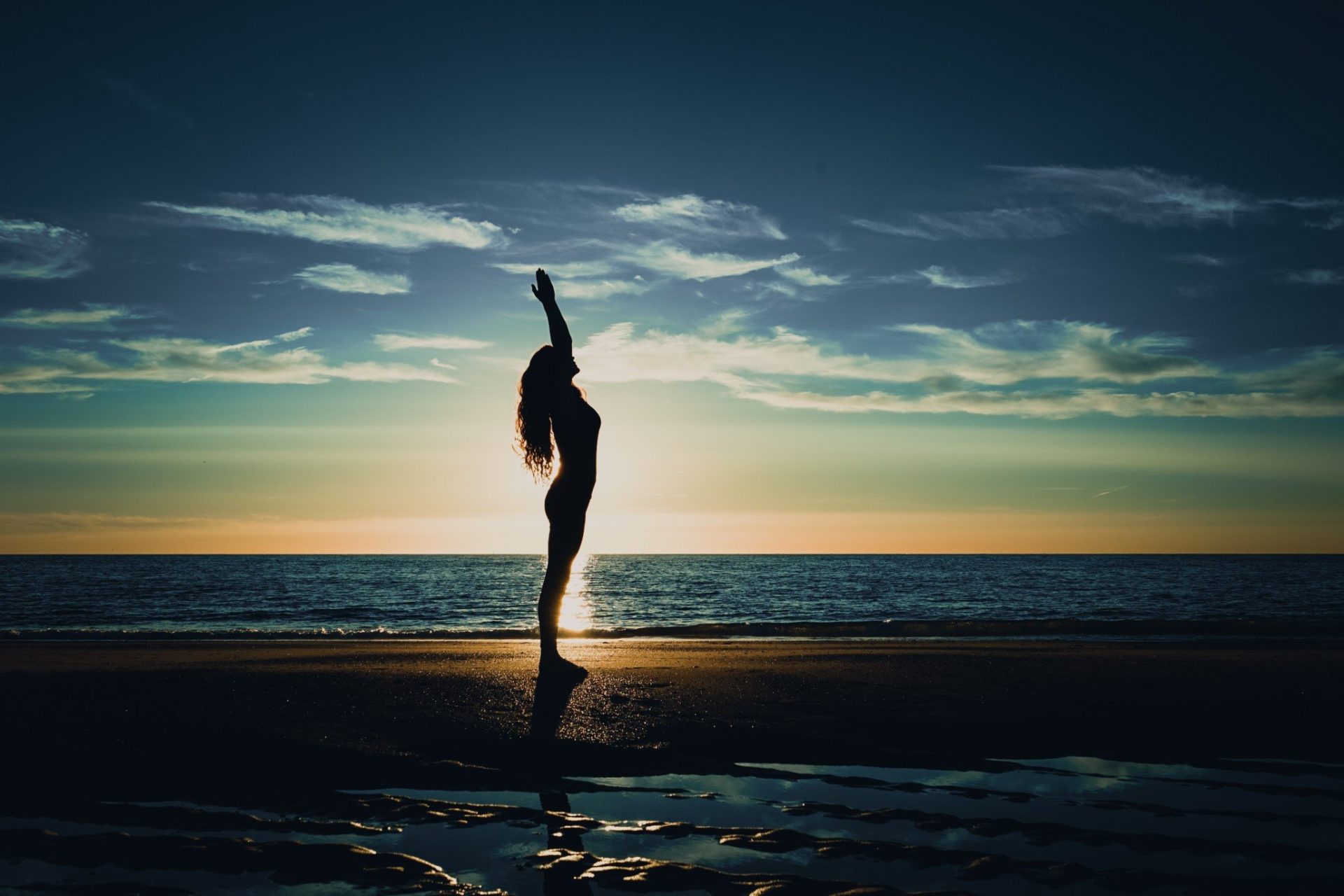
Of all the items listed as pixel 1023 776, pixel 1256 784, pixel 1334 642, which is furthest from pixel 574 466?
pixel 1334 642

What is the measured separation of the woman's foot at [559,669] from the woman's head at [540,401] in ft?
5.62

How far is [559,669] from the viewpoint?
707cm

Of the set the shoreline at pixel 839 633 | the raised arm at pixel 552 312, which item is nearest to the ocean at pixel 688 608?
the shoreline at pixel 839 633

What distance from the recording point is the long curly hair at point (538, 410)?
7.17 metres

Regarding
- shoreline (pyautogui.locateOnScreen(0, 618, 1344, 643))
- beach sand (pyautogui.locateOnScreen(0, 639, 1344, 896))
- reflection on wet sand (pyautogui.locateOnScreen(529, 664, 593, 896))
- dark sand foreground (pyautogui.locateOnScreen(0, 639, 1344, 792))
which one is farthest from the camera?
shoreline (pyautogui.locateOnScreen(0, 618, 1344, 643))

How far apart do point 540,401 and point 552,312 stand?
0.86 meters

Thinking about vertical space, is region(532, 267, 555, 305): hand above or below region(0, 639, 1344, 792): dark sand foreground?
above

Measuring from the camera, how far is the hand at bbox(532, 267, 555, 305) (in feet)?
22.7

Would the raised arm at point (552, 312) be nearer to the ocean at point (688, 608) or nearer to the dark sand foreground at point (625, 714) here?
the dark sand foreground at point (625, 714)

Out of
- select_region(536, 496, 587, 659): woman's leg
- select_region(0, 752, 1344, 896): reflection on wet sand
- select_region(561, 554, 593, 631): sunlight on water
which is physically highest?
select_region(536, 496, 587, 659): woman's leg

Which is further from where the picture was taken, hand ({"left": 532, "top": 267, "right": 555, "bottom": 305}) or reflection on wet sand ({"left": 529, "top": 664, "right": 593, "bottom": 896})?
Result: hand ({"left": 532, "top": 267, "right": 555, "bottom": 305})

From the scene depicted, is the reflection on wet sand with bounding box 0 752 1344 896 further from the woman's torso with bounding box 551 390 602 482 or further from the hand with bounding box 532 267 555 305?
the hand with bounding box 532 267 555 305

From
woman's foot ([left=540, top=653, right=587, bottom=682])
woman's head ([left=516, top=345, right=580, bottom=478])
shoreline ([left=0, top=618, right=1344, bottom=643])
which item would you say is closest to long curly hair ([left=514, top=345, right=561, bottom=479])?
woman's head ([left=516, top=345, right=580, bottom=478])

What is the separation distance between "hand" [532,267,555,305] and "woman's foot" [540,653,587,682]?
10.8 feet
